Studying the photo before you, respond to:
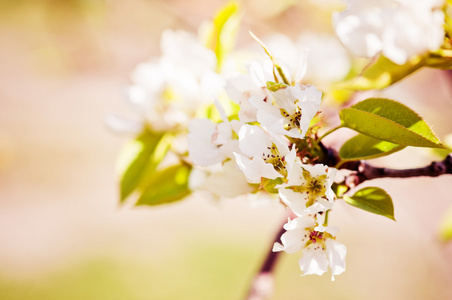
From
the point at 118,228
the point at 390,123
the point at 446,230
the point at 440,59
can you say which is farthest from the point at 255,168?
the point at 118,228

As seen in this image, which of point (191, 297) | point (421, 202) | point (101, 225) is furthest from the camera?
point (101, 225)

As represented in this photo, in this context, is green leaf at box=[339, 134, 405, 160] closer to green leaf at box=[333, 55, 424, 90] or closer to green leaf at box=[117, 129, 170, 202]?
green leaf at box=[333, 55, 424, 90]

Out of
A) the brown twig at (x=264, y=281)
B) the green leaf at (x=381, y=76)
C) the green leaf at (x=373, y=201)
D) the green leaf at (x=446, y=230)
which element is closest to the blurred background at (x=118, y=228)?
the green leaf at (x=446, y=230)

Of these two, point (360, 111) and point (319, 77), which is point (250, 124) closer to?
point (360, 111)

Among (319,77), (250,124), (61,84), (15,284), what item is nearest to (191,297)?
(15,284)

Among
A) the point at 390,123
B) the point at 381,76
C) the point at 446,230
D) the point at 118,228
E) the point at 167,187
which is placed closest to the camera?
the point at 390,123

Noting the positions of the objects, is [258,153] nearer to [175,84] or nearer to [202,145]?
[202,145]
